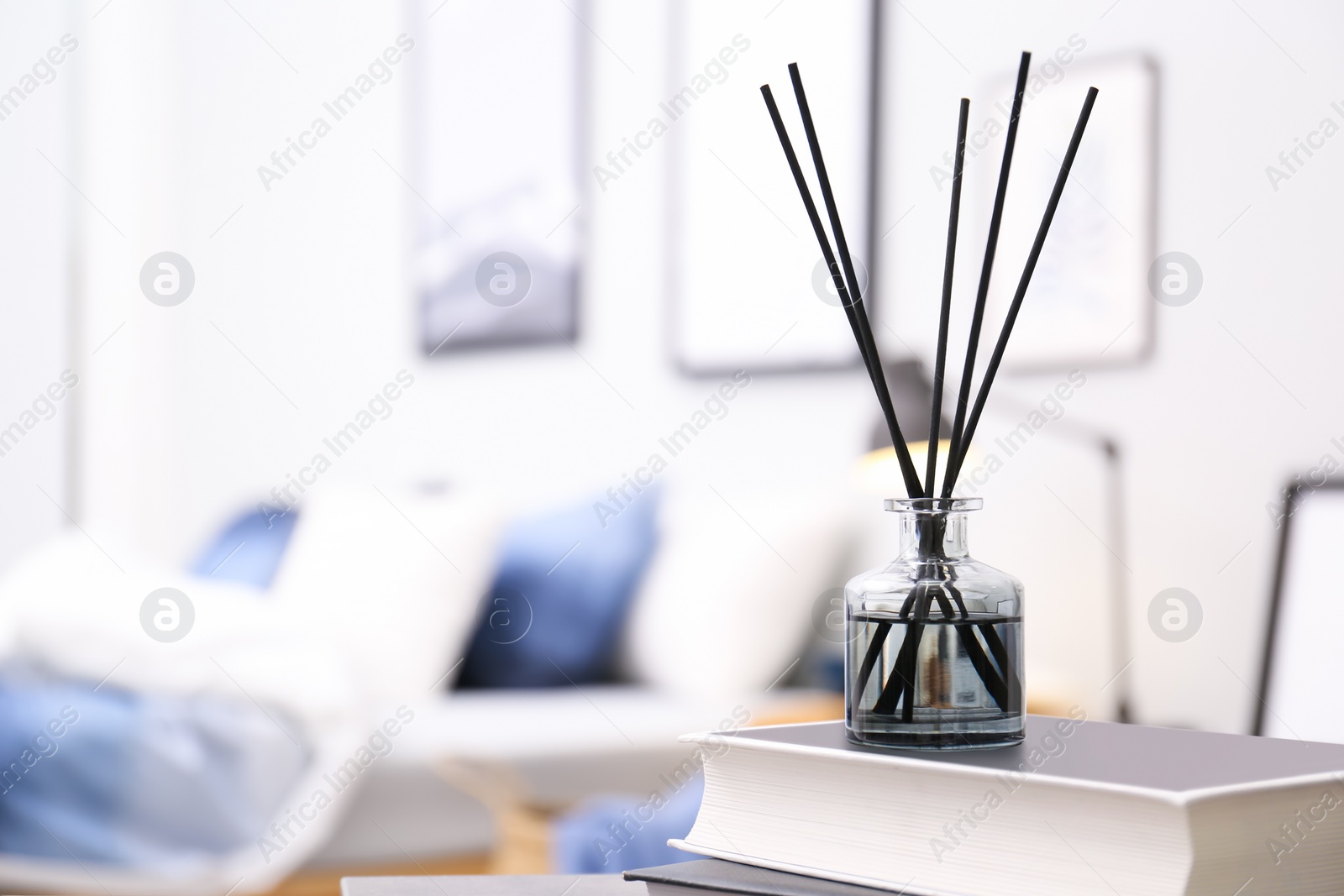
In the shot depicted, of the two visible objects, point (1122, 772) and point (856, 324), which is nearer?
point (1122, 772)

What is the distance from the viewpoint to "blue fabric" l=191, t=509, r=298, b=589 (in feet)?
8.66

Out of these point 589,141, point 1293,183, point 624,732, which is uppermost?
point 589,141

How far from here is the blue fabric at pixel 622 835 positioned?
126 cm

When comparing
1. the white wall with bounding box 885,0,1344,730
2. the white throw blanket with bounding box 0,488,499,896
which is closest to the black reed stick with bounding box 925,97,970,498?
the white wall with bounding box 885,0,1344,730

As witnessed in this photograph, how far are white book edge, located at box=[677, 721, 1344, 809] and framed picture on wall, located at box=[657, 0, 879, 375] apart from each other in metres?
1.77

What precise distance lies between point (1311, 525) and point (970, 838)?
1100mm

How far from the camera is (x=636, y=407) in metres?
2.67

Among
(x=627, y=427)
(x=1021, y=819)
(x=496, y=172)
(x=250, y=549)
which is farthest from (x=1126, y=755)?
(x=496, y=172)

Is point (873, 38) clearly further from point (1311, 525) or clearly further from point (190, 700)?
point (190, 700)

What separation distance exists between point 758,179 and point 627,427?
0.59 m

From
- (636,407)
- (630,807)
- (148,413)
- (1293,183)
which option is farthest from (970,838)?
(148,413)

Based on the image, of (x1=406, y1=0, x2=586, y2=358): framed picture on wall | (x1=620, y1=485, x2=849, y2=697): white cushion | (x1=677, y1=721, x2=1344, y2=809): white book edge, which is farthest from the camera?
(x1=406, y1=0, x2=586, y2=358): framed picture on wall

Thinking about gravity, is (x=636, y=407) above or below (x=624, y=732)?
above

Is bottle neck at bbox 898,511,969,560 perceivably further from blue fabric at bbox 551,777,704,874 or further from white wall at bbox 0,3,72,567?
white wall at bbox 0,3,72,567
